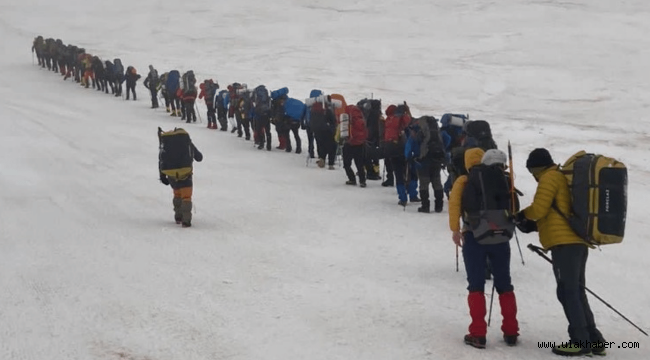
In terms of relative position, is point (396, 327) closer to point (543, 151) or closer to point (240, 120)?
point (543, 151)

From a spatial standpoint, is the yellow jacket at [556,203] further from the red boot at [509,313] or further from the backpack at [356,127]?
the backpack at [356,127]

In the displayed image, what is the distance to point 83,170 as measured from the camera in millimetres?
17562

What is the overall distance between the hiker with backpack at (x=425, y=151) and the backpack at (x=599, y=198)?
6385 mm

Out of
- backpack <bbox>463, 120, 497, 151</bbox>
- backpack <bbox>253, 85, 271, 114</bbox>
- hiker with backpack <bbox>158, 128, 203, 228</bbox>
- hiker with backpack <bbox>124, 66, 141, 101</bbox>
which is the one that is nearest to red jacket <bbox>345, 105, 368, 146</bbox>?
hiker with backpack <bbox>158, 128, 203, 228</bbox>

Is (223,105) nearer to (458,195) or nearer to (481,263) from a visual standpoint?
(458,195)

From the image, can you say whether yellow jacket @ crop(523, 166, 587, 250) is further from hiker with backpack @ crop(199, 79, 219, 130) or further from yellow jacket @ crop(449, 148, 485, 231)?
hiker with backpack @ crop(199, 79, 219, 130)

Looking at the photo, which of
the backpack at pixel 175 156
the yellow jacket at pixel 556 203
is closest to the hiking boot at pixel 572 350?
the yellow jacket at pixel 556 203

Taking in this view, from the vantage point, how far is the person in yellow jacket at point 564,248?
7.02m

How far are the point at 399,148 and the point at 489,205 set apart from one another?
7185 mm

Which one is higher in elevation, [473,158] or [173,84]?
[473,158]

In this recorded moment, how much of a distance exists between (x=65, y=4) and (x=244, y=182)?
2013 inches

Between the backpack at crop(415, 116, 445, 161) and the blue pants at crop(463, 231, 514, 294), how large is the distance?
591 centimetres

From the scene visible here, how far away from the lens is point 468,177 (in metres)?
7.48

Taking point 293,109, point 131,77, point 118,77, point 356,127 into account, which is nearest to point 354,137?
point 356,127
